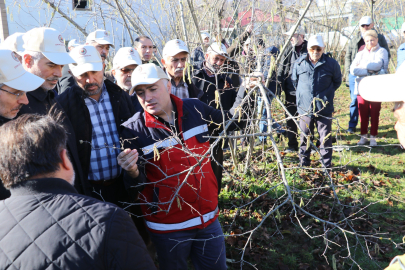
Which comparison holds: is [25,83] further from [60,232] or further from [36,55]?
[60,232]

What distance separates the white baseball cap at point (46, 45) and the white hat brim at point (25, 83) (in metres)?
0.41

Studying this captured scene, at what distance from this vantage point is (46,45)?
2.71 meters

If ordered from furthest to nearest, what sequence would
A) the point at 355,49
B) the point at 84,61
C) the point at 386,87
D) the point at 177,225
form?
1. the point at 355,49
2. the point at 84,61
3. the point at 177,225
4. the point at 386,87

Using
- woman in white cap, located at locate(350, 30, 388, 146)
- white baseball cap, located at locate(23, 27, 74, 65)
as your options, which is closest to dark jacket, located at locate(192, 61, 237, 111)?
white baseball cap, located at locate(23, 27, 74, 65)

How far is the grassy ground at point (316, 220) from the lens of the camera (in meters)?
3.63

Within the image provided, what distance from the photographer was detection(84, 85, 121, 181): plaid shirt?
2.81m

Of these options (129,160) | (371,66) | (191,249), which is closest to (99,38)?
(129,160)

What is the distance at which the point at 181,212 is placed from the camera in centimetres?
247

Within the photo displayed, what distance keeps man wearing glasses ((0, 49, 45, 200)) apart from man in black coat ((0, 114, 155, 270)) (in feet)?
2.85

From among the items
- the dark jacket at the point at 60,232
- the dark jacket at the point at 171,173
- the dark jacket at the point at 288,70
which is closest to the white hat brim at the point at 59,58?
the dark jacket at the point at 171,173

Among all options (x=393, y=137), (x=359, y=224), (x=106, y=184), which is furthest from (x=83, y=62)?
(x=393, y=137)

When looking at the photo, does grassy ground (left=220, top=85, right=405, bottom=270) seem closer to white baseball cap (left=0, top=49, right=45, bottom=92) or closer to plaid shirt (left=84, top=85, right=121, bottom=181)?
plaid shirt (left=84, top=85, right=121, bottom=181)

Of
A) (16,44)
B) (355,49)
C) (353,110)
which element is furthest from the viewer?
(355,49)

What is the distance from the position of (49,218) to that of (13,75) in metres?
1.39
